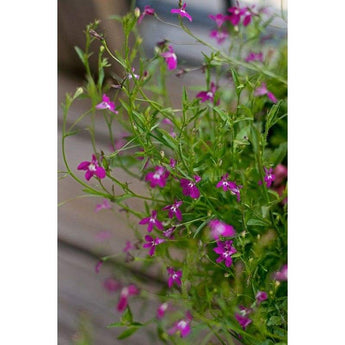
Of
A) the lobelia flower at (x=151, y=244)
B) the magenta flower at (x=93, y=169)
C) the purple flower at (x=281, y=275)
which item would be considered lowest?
the purple flower at (x=281, y=275)

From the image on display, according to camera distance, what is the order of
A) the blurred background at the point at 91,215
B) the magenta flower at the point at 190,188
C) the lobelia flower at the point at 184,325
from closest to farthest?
the magenta flower at the point at 190,188 < the lobelia flower at the point at 184,325 < the blurred background at the point at 91,215

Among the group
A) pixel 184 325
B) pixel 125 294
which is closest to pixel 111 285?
pixel 125 294

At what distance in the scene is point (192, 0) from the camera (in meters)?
1.41

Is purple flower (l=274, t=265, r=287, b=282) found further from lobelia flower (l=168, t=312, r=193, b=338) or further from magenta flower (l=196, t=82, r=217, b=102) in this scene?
magenta flower (l=196, t=82, r=217, b=102)

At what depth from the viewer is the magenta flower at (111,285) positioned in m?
1.09

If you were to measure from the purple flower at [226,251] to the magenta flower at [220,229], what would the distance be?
0.03 ft

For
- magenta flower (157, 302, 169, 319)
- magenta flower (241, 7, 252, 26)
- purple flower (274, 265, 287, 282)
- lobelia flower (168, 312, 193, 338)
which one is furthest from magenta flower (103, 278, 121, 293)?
magenta flower (241, 7, 252, 26)

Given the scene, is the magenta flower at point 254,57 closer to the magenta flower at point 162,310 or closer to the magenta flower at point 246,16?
the magenta flower at point 246,16

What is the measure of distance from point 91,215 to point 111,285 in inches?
7.0

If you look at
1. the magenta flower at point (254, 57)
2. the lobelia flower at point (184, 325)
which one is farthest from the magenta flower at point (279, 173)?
the lobelia flower at point (184, 325)

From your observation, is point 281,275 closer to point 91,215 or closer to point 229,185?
point 229,185

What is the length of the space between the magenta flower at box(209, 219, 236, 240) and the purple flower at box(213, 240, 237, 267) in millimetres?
11
